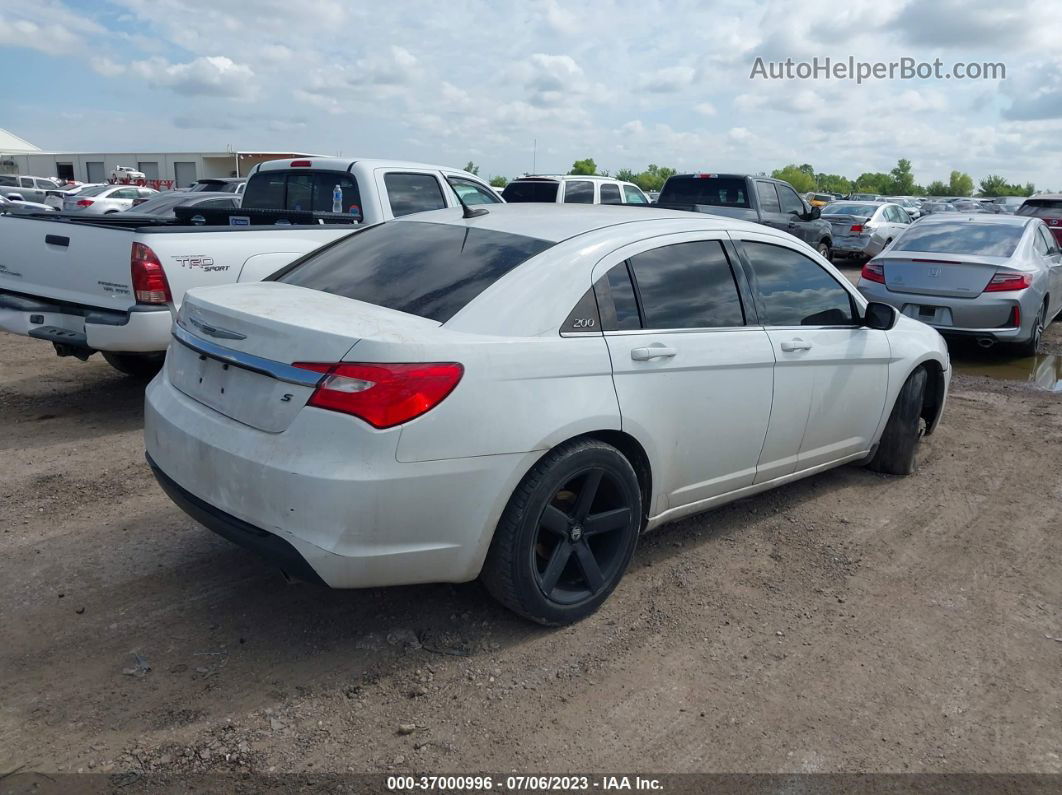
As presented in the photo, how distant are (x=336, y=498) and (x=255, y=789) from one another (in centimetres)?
91

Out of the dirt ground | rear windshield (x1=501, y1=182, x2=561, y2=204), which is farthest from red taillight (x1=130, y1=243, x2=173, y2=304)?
rear windshield (x1=501, y1=182, x2=561, y2=204)

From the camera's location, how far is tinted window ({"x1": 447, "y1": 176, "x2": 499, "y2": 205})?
8672 millimetres

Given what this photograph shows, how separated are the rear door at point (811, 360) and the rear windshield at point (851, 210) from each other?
1615cm

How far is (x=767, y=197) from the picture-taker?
50.9ft

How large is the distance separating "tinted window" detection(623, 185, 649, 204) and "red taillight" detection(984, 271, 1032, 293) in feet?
30.6

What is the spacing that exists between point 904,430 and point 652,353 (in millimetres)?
2597

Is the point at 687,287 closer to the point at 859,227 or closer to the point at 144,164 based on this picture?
the point at 859,227

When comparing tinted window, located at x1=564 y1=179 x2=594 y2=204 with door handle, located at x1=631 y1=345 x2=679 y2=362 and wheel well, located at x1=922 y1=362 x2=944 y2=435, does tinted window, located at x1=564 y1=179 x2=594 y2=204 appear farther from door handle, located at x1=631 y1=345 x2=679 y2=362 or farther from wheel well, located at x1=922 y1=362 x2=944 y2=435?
door handle, located at x1=631 y1=345 x2=679 y2=362

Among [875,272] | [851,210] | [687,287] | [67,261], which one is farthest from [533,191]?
[687,287]

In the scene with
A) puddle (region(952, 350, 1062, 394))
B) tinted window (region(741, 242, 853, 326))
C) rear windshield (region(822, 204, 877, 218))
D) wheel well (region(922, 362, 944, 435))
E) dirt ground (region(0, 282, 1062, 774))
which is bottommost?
dirt ground (region(0, 282, 1062, 774))

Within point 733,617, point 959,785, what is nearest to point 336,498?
A: point 733,617

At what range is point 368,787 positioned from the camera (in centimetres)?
265

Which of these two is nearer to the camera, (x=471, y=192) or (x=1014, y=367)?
(x=471, y=192)

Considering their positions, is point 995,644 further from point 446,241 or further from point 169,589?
point 169,589
